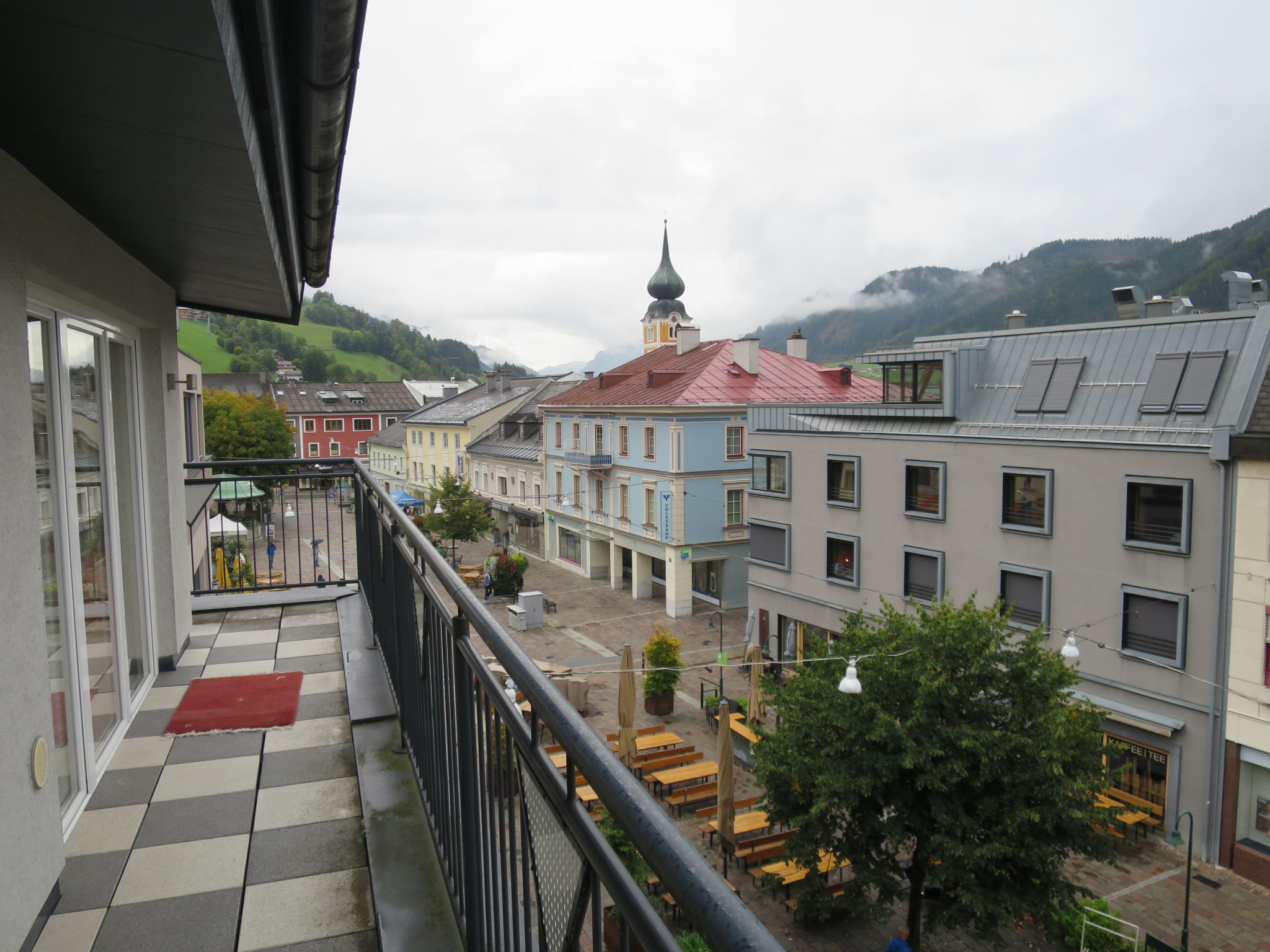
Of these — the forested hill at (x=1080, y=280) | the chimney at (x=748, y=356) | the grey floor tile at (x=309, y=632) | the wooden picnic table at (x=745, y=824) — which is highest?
the forested hill at (x=1080, y=280)

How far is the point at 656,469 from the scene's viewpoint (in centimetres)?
3022

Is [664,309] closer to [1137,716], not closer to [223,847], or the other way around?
[1137,716]

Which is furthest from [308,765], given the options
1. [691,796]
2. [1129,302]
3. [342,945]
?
[1129,302]

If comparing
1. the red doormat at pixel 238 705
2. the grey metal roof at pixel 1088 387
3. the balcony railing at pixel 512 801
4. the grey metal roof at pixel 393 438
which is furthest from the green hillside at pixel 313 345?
the balcony railing at pixel 512 801

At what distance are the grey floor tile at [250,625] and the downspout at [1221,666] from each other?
1469 cm

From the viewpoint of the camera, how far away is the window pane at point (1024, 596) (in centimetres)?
1722

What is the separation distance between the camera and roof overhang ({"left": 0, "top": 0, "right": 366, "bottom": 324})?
1.31m

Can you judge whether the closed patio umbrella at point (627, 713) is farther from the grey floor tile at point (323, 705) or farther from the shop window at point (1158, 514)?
the grey floor tile at point (323, 705)

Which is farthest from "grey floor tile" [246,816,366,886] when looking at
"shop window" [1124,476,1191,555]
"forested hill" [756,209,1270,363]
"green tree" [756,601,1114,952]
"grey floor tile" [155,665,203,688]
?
"forested hill" [756,209,1270,363]

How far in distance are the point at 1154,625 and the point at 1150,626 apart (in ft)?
0.25

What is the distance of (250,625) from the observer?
569 centimetres

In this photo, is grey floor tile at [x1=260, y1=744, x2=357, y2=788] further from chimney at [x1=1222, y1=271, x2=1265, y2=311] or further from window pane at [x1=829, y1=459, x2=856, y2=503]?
chimney at [x1=1222, y1=271, x2=1265, y2=311]

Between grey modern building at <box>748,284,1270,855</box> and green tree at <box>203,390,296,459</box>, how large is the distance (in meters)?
27.4

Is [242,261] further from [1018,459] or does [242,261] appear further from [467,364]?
[467,364]
